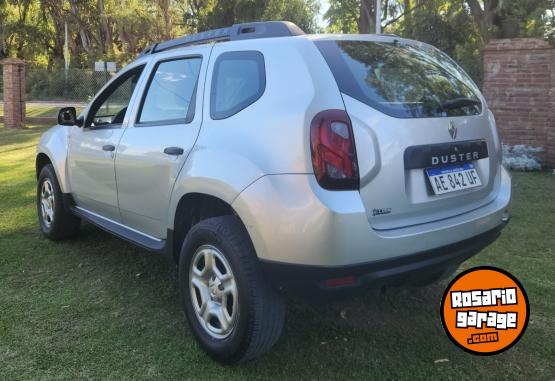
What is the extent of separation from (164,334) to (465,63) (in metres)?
14.5

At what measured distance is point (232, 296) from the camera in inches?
111

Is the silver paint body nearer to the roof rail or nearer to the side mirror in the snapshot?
the roof rail

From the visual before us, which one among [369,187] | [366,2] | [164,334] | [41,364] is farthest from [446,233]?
[366,2]

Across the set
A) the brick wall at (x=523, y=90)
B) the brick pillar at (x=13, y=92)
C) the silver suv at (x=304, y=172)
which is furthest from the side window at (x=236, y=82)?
the brick pillar at (x=13, y=92)

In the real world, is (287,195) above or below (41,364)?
above

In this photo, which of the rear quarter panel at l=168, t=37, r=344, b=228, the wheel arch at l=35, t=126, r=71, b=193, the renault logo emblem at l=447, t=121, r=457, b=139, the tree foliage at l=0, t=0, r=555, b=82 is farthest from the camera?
the tree foliage at l=0, t=0, r=555, b=82

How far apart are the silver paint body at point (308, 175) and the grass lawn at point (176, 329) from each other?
2.32 feet

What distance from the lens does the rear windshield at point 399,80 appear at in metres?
2.68

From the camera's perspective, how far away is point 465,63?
1561cm

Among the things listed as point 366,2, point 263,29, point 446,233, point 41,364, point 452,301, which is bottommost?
point 41,364

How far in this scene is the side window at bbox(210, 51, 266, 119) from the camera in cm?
287

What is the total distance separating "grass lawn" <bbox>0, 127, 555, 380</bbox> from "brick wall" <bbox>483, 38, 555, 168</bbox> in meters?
4.72

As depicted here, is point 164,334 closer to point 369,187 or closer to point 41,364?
point 41,364

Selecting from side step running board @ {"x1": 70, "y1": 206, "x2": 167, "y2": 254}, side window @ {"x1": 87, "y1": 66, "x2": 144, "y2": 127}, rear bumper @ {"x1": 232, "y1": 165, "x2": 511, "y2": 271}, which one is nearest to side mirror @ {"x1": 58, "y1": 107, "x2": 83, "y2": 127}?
side window @ {"x1": 87, "y1": 66, "x2": 144, "y2": 127}
